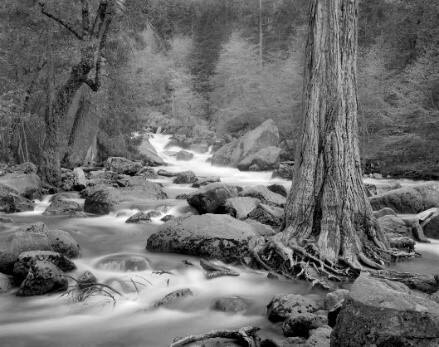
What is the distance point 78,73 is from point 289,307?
1189 cm

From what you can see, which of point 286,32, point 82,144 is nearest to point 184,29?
point 286,32

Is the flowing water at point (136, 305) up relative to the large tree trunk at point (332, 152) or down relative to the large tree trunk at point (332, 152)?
down

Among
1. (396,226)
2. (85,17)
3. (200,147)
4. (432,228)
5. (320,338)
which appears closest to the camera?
(320,338)

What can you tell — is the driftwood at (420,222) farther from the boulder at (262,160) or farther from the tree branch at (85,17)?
the boulder at (262,160)

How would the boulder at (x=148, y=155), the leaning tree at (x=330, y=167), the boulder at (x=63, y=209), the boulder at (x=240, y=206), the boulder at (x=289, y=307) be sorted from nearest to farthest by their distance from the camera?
the boulder at (x=289, y=307) < the leaning tree at (x=330, y=167) < the boulder at (x=240, y=206) < the boulder at (x=63, y=209) < the boulder at (x=148, y=155)

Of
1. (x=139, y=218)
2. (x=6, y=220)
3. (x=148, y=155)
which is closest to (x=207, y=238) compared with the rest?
(x=139, y=218)

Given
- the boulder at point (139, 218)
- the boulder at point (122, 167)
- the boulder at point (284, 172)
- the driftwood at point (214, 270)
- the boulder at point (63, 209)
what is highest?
the boulder at point (122, 167)

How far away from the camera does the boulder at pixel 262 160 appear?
24.7 metres

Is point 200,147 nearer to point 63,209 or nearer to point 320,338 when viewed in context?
point 63,209

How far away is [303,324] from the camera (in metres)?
4.58

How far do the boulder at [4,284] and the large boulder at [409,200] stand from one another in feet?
28.0

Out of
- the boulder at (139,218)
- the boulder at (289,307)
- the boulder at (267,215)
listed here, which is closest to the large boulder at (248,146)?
the boulder at (139,218)

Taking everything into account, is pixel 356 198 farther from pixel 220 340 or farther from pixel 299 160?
pixel 220 340

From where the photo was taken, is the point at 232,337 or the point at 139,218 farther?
the point at 139,218
